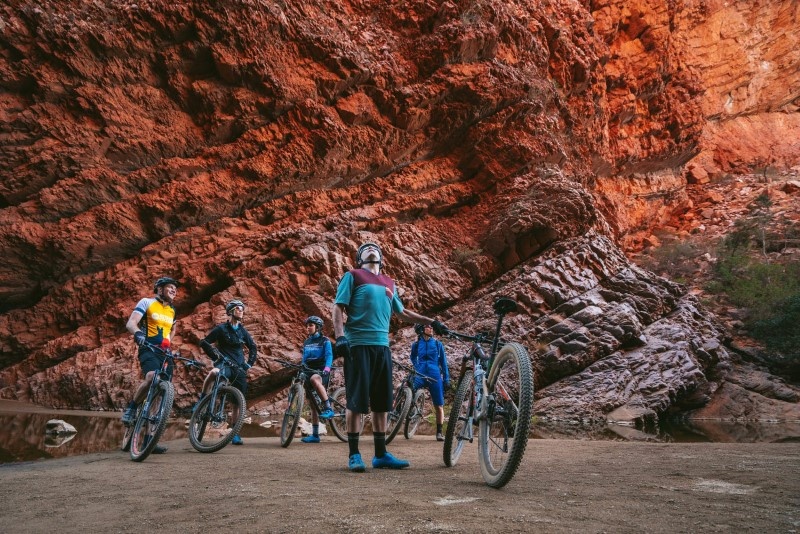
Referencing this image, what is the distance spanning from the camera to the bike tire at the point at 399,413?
723 cm

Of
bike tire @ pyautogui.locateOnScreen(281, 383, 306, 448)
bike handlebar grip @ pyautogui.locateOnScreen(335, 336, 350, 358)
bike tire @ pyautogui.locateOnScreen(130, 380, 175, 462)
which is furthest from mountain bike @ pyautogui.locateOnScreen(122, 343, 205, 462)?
bike handlebar grip @ pyautogui.locateOnScreen(335, 336, 350, 358)

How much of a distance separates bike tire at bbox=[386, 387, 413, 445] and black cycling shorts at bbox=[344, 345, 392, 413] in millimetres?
3115

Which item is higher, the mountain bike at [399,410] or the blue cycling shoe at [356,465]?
the mountain bike at [399,410]

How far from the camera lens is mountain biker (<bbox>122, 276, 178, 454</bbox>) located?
552 centimetres

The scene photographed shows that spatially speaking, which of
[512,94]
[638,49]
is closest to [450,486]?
[512,94]

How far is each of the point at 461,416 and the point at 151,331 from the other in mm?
3794

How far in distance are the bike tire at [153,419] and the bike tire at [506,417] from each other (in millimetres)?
3214

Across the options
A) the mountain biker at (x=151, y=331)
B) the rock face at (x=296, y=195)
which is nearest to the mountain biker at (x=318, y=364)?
the mountain biker at (x=151, y=331)

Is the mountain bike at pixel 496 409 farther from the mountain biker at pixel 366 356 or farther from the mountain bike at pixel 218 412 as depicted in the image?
the mountain bike at pixel 218 412

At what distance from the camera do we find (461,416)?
4219 millimetres

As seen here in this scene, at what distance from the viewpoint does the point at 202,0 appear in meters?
15.5

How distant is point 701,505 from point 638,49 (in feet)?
103

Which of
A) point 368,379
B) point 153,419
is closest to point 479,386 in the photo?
point 368,379

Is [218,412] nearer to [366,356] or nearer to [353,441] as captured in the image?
[353,441]
